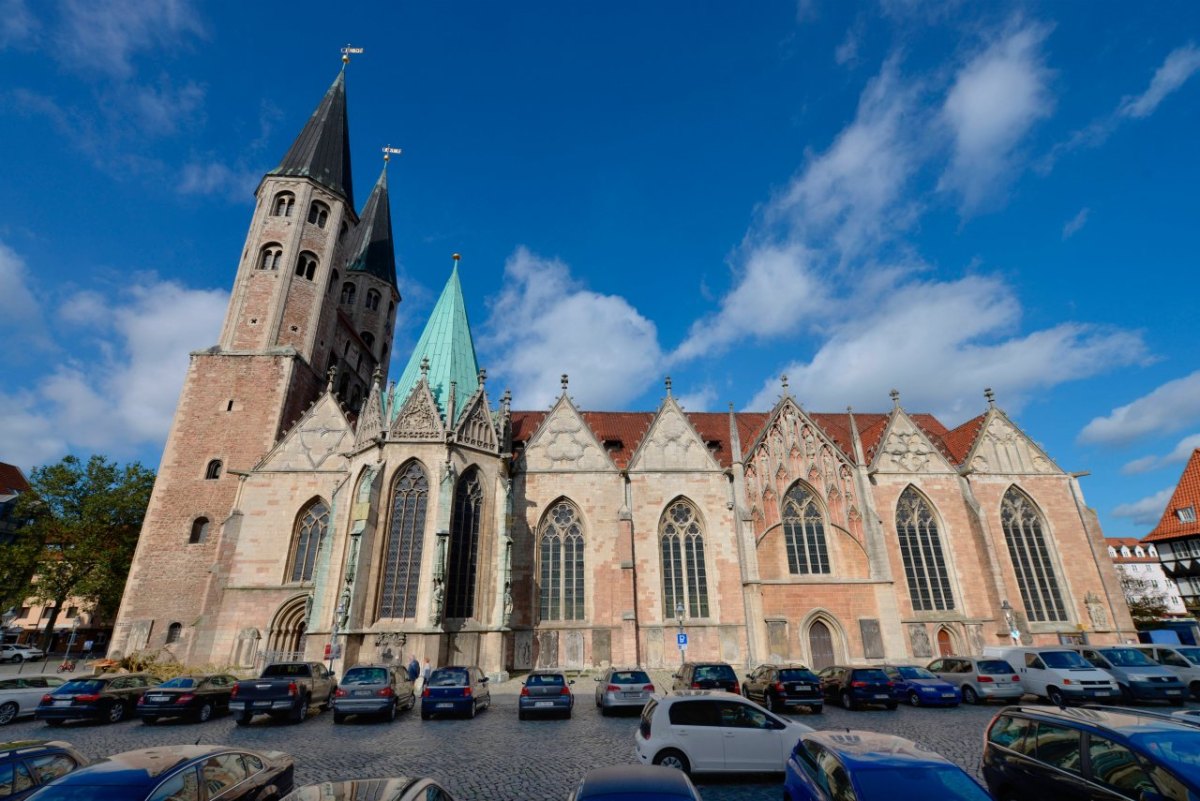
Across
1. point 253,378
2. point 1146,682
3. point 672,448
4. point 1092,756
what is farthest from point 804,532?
point 253,378

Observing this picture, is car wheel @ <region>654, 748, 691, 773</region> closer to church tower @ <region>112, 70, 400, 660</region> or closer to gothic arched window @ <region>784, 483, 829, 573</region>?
gothic arched window @ <region>784, 483, 829, 573</region>

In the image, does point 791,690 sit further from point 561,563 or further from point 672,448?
point 672,448

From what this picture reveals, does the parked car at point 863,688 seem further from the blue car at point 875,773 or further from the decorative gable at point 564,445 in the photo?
the decorative gable at point 564,445

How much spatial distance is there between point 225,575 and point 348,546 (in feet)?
21.9

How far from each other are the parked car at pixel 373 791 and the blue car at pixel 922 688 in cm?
1485

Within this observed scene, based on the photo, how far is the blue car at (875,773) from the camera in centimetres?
465

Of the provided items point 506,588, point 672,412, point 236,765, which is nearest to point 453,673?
point 506,588

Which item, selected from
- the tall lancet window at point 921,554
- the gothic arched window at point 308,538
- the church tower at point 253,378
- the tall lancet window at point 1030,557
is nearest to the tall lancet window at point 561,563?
the gothic arched window at point 308,538

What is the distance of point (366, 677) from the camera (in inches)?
547

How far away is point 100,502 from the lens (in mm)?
35031

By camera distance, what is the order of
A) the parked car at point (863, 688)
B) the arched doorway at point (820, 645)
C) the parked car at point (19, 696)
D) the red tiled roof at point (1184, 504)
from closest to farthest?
the parked car at point (19, 696) → the parked car at point (863, 688) → the arched doorway at point (820, 645) → the red tiled roof at point (1184, 504)

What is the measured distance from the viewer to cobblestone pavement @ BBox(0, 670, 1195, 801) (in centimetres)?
845

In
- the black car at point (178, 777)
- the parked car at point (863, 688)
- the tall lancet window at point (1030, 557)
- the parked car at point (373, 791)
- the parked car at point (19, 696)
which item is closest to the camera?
the parked car at point (373, 791)

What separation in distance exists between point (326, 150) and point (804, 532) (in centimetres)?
3647
